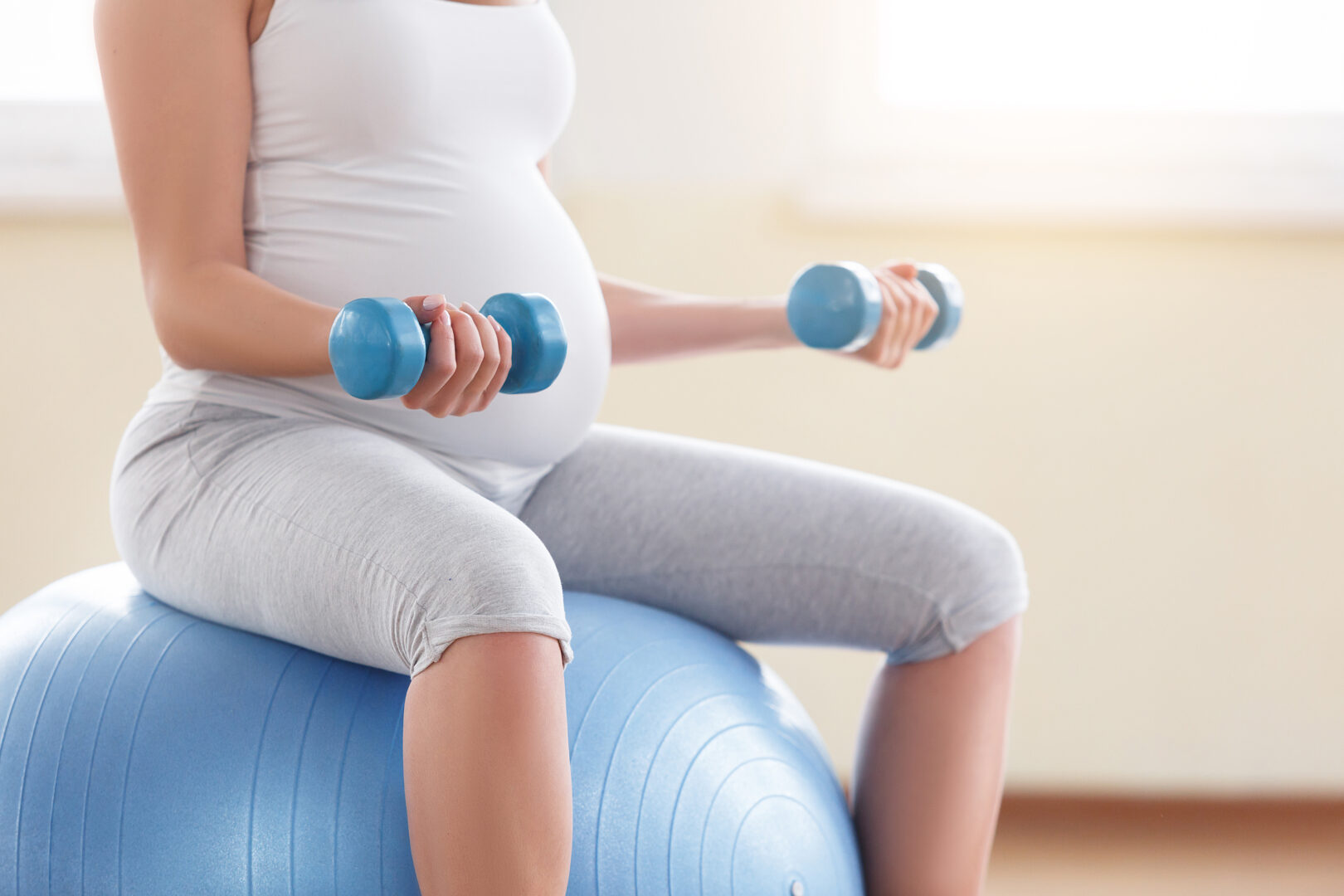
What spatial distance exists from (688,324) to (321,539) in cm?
49

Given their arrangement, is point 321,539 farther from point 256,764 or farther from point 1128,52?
point 1128,52

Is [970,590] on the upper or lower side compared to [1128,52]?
lower

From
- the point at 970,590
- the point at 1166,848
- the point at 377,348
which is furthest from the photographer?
the point at 1166,848

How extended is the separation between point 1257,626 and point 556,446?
48.5 inches

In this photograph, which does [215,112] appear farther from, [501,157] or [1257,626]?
[1257,626]

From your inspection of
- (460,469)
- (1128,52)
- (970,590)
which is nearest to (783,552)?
(970,590)

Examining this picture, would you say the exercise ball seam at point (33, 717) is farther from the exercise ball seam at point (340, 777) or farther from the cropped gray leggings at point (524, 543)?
the exercise ball seam at point (340, 777)

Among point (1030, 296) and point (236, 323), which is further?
point (1030, 296)

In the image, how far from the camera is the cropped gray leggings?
26.8 inches

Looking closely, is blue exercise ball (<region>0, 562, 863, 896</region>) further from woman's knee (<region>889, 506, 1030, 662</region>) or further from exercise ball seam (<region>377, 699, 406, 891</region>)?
woman's knee (<region>889, 506, 1030, 662</region>)

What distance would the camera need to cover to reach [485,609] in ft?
2.13

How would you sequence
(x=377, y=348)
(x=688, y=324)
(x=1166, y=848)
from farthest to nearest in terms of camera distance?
(x=1166, y=848), (x=688, y=324), (x=377, y=348)

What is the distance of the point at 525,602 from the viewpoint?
66 centimetres

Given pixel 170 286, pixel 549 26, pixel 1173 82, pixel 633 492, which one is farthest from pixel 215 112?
pixel 1173 82
